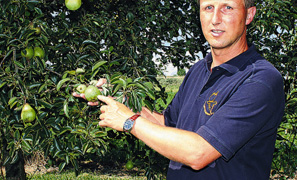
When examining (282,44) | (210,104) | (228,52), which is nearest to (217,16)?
(228,52)

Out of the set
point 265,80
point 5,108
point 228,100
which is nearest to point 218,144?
point 228,100

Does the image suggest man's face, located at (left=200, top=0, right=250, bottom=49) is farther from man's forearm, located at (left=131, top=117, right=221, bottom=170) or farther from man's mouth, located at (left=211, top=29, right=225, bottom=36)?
man's forearm, located at (left=131, top=117, right=221, bottom=170)

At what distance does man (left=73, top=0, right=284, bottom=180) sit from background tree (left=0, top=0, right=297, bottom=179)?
0.28 m

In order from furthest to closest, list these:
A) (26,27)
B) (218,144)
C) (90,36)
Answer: (90,36) < (26,27) < (218,144)

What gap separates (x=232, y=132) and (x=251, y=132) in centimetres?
10

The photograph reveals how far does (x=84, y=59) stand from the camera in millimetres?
2424

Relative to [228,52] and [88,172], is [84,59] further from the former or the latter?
[88,172]

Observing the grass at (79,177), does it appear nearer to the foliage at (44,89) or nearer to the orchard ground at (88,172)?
the orchard ground at (88,172)

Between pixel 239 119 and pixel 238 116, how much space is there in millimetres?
16

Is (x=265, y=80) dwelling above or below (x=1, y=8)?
below

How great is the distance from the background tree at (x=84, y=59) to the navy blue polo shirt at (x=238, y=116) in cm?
34

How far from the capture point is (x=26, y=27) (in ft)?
7.50

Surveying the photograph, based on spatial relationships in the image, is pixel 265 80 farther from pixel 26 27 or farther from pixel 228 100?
pixel 26 27

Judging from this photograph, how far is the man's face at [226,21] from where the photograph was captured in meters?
1.74
